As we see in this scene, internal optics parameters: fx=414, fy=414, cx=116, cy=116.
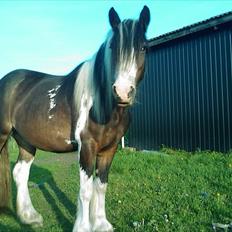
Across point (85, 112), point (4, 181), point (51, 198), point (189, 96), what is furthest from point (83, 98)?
point (189, 96)

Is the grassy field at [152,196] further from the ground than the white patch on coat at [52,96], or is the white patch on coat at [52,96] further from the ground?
the white patch on coat at [52,96]

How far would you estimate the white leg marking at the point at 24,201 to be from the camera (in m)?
5.20

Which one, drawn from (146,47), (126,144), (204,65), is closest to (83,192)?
(146,47)

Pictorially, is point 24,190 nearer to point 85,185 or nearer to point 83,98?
point 85,185

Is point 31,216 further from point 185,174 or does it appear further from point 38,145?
point 185,174

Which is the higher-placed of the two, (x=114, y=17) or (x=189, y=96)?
(x=114, y=17)

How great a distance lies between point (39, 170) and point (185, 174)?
432 cm

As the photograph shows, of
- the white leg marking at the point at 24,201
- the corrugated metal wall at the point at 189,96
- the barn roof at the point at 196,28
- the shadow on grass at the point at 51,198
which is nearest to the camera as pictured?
the shadow on grass at the point at 51,198

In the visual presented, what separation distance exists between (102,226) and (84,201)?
1.39 ft

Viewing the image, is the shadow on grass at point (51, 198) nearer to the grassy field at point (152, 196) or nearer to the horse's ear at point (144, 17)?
the grassy field at point (152, 196)

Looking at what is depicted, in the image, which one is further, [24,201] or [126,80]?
[24,201]

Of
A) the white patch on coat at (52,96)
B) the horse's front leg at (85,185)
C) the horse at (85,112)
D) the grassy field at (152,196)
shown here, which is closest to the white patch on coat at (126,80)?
the horse at (85,112)

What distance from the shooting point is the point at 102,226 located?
449 cm

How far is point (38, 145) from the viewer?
16.5 ft
